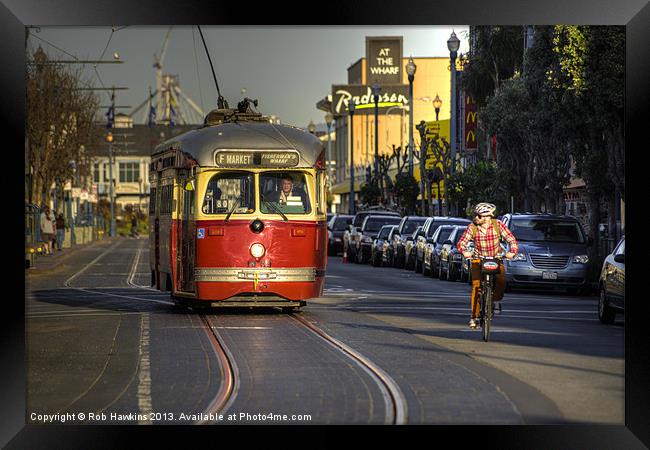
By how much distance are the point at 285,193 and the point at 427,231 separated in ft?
66.0

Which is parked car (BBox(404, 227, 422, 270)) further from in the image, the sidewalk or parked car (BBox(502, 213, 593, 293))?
parked car (BBox(502, 213, 593, 293))

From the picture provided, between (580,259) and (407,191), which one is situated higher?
(407,191)

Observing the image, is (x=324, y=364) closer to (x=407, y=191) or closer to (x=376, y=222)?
(x=376, y=222)

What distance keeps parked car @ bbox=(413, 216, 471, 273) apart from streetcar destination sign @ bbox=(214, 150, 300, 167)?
1879 centimetres

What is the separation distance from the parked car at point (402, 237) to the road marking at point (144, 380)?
91.5 feet

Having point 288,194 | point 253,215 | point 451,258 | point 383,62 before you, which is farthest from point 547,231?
point 383,62

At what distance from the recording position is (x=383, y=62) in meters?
140

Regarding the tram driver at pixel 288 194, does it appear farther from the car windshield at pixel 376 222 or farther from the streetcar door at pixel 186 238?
the car windshield at pixel 376 222

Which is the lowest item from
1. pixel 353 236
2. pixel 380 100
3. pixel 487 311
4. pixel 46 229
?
pixel 487 311

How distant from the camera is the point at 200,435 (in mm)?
11461

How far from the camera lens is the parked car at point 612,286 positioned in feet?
71.5

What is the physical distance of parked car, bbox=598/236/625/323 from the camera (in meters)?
21.8
